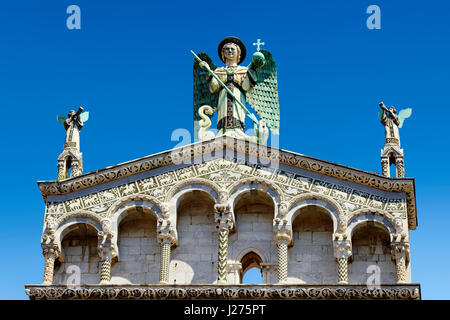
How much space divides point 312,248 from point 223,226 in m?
1.77

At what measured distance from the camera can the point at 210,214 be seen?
2748 cm

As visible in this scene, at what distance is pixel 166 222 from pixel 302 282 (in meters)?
2.85

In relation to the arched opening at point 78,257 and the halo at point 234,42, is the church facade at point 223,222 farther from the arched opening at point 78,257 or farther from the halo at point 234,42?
the halo at point 234,42

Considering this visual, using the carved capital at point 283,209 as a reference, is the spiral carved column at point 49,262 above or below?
below

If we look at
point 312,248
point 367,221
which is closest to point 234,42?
point 312,248

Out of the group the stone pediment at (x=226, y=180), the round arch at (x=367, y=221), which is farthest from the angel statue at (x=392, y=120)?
the round arch at (x=367, y=221)

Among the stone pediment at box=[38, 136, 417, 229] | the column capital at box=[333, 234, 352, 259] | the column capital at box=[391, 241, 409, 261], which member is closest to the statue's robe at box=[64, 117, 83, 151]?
the stone pediment at box=[38, 136, 417, 229]

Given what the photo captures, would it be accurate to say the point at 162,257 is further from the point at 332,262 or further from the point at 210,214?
the point at 332,262

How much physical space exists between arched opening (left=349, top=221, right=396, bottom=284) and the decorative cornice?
2.99 ft

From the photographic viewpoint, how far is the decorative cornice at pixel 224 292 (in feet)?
83.3

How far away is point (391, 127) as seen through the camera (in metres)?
28.0

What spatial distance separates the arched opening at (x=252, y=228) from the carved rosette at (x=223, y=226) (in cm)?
30

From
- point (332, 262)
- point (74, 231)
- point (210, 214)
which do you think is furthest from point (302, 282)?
point (74, 231)
